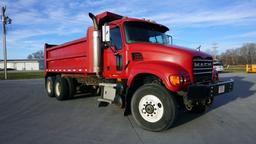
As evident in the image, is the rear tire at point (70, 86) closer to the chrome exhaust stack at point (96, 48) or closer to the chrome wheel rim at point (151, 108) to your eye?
the chrome exhaust stack at point (96, 48)

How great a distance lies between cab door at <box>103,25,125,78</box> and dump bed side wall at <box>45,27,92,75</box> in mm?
900

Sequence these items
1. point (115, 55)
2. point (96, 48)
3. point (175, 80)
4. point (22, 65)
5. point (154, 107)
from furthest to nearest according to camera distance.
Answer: point (22, 65) < point (96, 48) < point (115, 55) < point (154, 107) < point (175, 80)

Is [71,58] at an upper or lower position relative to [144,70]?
upper

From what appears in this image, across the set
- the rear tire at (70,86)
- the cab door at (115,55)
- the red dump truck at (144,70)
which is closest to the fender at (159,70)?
the red dump truck at (144,70)

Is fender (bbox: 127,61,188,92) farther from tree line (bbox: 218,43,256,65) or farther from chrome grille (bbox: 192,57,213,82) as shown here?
tree line (bbox: 218,43,256,65)

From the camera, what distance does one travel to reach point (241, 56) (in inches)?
4045

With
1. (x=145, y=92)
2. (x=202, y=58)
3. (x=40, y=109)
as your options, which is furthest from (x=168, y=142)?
(x=40, y=109)

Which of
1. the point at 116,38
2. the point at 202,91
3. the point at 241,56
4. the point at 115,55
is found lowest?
the point at 202,91

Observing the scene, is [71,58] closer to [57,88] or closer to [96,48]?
[57,88]

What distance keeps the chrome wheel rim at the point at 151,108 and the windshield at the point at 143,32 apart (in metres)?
1.86

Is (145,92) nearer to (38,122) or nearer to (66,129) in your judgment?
(66,129)

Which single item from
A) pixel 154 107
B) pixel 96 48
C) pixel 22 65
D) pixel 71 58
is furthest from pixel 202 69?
pixel 22 65

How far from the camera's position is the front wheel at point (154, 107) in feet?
19.1

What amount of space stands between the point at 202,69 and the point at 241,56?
105109mm
